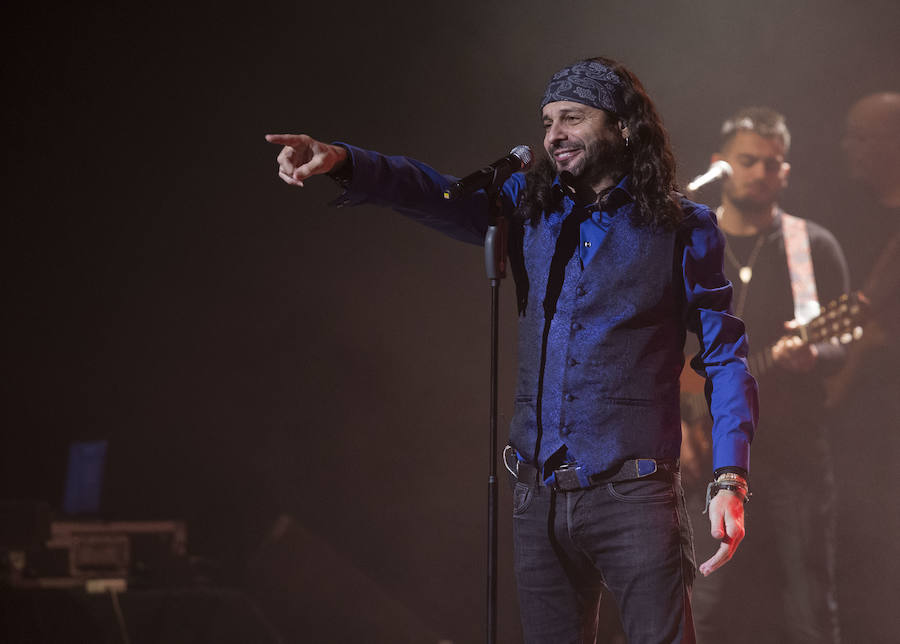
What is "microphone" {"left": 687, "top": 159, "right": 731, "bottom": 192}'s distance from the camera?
13.5 feet

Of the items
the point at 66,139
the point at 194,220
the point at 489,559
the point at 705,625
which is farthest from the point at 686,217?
the point at 66,139

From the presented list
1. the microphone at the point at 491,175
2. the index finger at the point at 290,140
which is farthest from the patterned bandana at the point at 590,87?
the index finger at the point at 290,140

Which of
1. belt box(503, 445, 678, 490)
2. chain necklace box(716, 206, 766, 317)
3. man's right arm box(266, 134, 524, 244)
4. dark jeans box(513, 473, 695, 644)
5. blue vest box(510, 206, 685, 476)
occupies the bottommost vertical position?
dark jeans box(513, 473, 695, 644)

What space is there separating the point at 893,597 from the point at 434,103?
124 inches

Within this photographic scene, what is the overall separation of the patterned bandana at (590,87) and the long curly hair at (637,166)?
0.02m

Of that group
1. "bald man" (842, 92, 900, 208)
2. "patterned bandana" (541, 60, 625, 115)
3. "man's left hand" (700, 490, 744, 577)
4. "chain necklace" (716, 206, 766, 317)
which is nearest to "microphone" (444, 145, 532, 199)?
"patterned bandana" (541, 60, 625, 115)

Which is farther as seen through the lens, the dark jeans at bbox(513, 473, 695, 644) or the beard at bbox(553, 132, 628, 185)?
the beard at bbox(553, 132, 628, 185)

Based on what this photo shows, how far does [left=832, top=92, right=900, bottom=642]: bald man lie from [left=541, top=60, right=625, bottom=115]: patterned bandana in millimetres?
2545

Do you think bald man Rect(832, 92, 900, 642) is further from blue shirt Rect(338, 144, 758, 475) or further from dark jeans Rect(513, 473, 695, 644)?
dark jeans Rect(513, 473, 695, 644)

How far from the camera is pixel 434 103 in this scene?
4.52 metres

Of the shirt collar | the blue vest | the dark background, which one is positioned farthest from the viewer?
the dark background

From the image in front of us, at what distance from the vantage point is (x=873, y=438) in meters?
3.88

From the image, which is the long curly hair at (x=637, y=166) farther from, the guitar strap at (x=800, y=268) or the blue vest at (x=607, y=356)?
the guitar strap at (x=800, y=268)

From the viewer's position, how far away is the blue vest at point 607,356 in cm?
157
